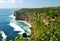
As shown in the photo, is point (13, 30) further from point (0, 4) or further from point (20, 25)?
point (0, 4)

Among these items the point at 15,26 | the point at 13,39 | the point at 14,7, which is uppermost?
the point at 14,7

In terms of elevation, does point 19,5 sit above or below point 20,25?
above

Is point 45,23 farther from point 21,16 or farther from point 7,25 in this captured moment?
point 7,25

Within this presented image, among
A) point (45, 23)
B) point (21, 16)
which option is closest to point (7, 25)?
point (21, 16)

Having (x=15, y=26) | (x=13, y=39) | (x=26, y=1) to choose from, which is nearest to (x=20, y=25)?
(x=15, y=26)
